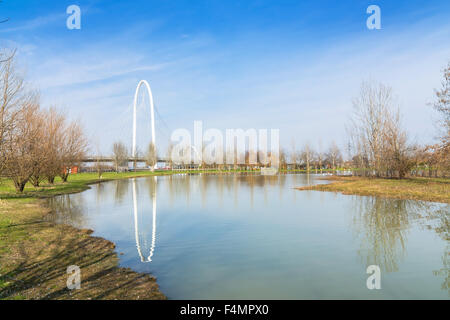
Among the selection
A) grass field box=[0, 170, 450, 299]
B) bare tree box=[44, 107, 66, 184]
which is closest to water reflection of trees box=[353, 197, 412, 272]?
grass field box=[0, 170, 450, 299]

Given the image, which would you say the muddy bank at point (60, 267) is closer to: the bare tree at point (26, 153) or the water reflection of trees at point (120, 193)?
the bare tree at point (26, 153)

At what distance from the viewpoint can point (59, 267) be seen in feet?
21.9

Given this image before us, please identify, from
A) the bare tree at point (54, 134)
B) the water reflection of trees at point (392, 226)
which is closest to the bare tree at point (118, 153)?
the bare tree at point (54, 134)

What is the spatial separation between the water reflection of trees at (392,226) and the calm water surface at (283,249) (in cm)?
4

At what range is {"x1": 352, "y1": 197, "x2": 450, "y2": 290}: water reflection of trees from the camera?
24.6 ft

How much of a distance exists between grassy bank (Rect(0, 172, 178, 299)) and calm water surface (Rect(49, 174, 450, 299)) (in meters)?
0.52

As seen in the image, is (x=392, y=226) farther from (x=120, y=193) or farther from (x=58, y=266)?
(x=120, y=193)

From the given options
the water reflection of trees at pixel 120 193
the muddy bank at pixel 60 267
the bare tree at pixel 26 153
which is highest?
the bare tree at pixel 26 153

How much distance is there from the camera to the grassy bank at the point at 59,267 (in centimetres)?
533

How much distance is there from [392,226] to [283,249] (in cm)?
568

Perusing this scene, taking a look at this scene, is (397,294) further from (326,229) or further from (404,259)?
(326,229)
